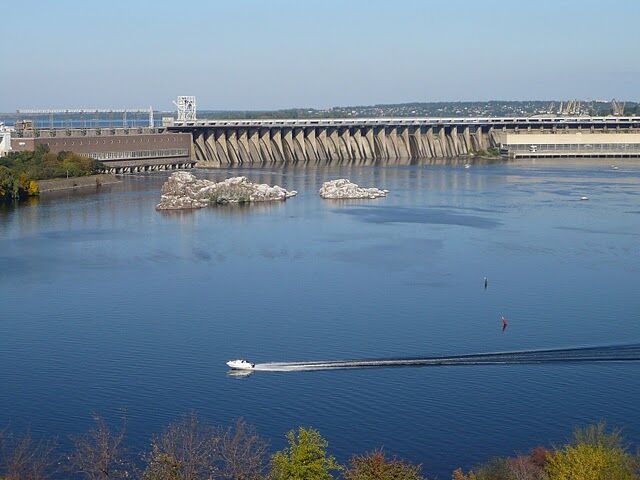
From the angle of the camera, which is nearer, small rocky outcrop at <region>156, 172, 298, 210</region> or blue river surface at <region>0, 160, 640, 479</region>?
blue river surface at <region>0, 160, 640, 479</region>

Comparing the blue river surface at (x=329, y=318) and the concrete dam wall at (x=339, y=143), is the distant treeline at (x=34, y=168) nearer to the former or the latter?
the blue river surface at (x=329, y=318)

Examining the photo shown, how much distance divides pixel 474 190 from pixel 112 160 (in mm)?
6964

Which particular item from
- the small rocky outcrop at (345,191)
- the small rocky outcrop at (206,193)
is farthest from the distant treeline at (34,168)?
the small rocky outcrop at (345,191)

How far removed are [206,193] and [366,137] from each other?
1004cm

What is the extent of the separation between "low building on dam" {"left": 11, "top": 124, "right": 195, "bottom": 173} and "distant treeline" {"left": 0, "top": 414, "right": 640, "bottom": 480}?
13707 mm

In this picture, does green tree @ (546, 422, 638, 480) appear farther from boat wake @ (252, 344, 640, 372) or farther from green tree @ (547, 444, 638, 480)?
boat wake @ (252, 344, 640, 372)

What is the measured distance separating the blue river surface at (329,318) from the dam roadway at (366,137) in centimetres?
924

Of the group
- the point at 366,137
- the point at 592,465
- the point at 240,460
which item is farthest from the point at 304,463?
the point at 366,137

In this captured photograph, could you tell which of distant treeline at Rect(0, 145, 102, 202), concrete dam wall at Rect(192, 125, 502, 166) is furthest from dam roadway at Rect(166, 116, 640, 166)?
distant treeline at Rect(0, 145, 102, 202)

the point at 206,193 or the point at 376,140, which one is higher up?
the point at 376,140

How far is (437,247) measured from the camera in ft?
35.2

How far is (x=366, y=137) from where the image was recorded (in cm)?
2427

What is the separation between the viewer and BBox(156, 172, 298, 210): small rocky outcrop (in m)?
14.2

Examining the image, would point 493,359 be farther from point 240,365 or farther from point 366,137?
point 366,137
